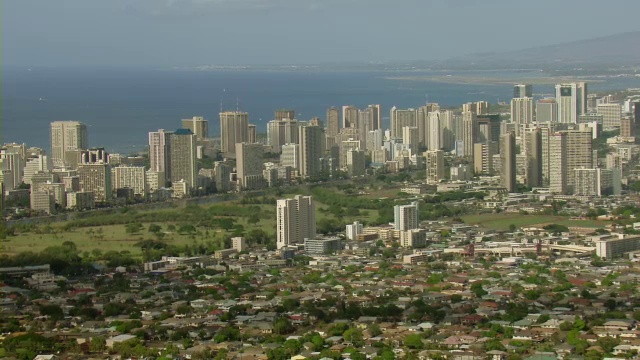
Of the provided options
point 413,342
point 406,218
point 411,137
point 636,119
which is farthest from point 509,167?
point 413,342

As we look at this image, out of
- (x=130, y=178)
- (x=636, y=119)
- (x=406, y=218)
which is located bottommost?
(x=406, y=218)

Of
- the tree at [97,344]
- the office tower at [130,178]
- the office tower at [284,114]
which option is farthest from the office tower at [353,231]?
the office tower at [284,114]

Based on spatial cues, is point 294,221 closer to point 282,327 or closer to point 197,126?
point 282,327

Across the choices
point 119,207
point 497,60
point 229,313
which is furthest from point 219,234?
point 497,60

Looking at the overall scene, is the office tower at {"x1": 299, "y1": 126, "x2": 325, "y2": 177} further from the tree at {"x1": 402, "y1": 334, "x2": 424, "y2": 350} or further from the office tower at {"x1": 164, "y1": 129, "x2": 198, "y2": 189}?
the tree at {"x1": 402, "y1": 334, "x2": 424, "y2": 350}

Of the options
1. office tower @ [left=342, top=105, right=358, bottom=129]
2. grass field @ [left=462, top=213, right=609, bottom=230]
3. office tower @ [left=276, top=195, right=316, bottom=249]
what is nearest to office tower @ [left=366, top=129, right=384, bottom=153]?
office tower @ [left=342, top=105, right=358, bottom=129]

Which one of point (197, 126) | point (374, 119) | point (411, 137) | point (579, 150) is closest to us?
point (579, 150)
